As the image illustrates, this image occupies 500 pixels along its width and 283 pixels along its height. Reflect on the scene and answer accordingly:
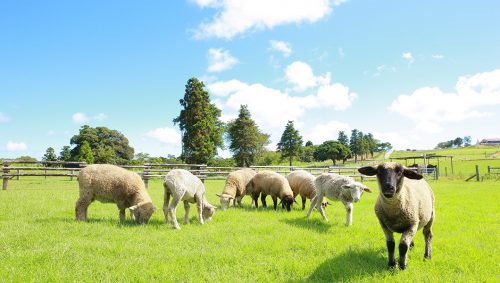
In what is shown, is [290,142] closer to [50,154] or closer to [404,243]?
[50,154]

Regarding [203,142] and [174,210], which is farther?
[203,142]

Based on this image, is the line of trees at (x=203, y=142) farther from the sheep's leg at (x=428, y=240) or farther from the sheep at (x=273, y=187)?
the sheep's leg at (x=428, y=240)

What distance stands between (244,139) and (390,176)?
177ft

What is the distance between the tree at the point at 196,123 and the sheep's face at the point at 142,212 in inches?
1310

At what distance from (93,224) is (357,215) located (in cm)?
Answer: 801

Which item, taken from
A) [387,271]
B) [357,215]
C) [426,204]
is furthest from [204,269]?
[357,215]

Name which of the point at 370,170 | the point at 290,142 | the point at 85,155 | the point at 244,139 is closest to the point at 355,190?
the point at 370,170

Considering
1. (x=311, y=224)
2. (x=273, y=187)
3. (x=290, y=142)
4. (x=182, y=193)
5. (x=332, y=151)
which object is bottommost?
(x=311, y=224)

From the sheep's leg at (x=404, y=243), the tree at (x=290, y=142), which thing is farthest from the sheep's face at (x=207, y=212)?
the tree at (x=290, y=142)

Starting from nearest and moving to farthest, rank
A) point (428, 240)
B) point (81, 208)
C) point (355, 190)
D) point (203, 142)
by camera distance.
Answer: point (428, 240) → point (355, 190) → point (81, 208) → point (203, 142)

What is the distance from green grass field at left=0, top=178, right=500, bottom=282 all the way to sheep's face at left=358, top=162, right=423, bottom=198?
4.15 ft

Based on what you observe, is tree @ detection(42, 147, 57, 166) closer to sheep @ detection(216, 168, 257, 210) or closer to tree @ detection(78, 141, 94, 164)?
tree @ detection(78, 141, 94, 164)

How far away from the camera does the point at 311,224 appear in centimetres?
877

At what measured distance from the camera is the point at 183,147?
144 ft
